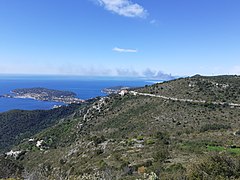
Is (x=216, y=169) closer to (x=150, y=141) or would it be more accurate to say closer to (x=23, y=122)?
(x=150, y=141)

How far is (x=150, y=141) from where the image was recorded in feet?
86.1

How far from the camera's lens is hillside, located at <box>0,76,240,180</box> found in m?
13.1

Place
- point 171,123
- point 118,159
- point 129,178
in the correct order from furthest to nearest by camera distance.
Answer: point 171,123, point 118,159, point 129,178

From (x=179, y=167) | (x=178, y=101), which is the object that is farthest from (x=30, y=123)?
(x=179, y=167)

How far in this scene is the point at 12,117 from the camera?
99938 mm

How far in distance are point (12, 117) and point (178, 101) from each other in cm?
7041

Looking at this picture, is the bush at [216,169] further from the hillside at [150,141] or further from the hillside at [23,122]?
the hillside at [23,122]

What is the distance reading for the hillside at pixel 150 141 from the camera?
42.9ft

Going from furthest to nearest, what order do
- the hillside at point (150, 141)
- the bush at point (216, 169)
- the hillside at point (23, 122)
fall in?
the hillside at point (23, 122), the hillside at point (150, 141), the bush at point (216, 169)

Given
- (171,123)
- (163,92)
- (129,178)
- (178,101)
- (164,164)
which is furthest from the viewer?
(163,92)

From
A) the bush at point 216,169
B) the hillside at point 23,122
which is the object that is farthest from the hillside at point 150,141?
the hillside at point 23,122

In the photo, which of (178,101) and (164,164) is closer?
(164,164)

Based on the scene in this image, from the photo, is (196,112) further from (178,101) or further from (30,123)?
(30,123)

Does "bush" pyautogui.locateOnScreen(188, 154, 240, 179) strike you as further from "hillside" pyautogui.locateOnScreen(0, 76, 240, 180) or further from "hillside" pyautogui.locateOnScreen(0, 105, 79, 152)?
"hillside" pyautogui.locateOnScreen(0, 105, 79, 152)
